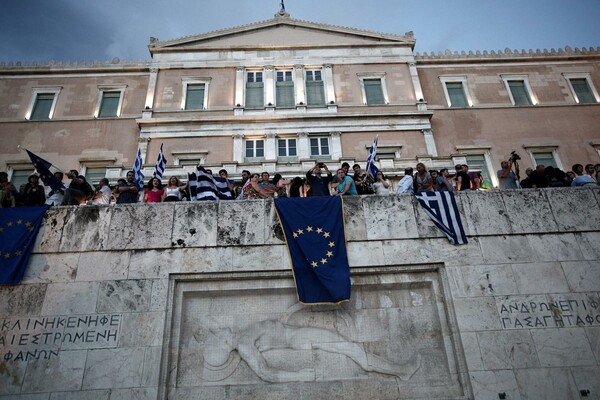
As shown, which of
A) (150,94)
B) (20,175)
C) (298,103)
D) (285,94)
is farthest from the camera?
(285,94)

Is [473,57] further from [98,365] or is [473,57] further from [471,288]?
[98,365]

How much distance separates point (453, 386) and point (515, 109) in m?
24.6

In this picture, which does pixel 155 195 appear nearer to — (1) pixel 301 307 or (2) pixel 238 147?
(1) pixel 301 307

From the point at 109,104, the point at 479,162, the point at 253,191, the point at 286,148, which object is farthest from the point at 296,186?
the point at 109,104

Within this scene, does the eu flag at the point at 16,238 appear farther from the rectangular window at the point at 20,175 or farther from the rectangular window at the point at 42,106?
the rectangular window at the point at 42,106

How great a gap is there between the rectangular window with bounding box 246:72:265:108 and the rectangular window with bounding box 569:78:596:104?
2105 centimetres

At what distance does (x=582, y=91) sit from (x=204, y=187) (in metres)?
28.8

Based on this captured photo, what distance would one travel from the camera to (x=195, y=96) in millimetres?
27703

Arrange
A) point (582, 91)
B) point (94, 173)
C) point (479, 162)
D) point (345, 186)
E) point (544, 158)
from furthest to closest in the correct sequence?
point (582, 91)
point (544, 158)
point (479, 162)
point (94, 173)
point (345, 186)

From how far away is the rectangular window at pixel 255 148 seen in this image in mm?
25391

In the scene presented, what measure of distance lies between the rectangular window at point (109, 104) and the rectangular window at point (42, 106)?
10.4 ft

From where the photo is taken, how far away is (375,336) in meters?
8.20

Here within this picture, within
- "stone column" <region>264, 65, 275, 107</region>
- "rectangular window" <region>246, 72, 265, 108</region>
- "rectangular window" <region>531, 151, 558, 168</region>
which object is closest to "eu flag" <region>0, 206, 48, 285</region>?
"stone column" <region>264, 65, 275, 107</region>

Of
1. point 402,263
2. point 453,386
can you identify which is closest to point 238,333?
point 402,263
